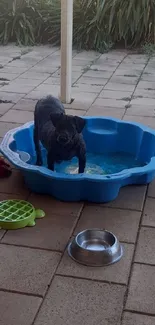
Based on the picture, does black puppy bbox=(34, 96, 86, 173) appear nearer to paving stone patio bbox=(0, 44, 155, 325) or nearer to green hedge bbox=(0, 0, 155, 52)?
paving stone patio bbox=(0, 44, 155, 325)

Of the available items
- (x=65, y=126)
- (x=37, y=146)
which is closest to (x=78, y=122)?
(x=65, y=126)

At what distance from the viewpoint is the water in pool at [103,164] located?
372 cm

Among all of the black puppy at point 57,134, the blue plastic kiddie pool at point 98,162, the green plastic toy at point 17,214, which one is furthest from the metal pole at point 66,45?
the green plastic toy at point 17,214

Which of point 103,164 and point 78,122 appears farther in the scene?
point 103,164

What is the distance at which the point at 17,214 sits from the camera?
2883 millimetres

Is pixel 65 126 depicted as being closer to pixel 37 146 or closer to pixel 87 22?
pixel 37 146

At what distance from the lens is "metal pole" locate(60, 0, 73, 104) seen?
475 centimetres

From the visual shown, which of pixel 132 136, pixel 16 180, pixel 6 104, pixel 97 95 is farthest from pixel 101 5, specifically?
pixel 16 180

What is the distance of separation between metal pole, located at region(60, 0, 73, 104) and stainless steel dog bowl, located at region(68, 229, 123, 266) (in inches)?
107

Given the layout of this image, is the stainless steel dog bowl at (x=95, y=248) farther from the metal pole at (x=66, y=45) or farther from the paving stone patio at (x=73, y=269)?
the metal pole at (x=66, y=45)

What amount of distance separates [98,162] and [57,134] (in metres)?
0.87

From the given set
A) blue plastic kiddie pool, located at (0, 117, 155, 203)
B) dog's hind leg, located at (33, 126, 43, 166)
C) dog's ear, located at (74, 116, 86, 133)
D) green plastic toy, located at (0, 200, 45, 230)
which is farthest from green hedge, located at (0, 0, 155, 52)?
green plastic toy, located at (0, 200, 45, 230)

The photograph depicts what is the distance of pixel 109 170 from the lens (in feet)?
12.3

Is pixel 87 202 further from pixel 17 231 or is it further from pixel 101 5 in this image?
pixel 101 5
